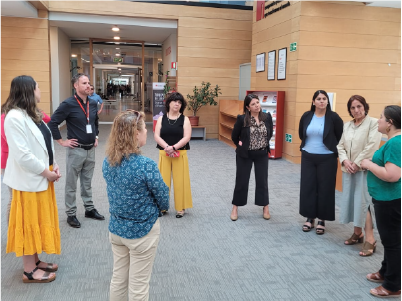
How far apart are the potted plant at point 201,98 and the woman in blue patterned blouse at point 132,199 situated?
8.41 meters

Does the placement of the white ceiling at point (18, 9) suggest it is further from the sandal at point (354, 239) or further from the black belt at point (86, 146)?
the sandal at point (354, 239)

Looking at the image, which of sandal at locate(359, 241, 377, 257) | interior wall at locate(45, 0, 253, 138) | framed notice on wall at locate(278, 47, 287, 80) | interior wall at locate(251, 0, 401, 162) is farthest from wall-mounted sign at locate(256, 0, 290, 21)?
sandal at locate(359, 241, 377, 257)

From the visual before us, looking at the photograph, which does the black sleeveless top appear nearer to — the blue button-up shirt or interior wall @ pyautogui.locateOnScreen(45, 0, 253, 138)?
the blue button-up shirt

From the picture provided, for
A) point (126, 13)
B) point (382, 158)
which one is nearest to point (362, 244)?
point (382, 158)

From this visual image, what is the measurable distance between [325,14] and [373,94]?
1926 mm

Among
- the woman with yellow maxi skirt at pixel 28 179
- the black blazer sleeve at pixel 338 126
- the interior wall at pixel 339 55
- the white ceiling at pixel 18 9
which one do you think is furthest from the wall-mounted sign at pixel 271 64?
the woman with yellow maxi skirt at pixel 28 179

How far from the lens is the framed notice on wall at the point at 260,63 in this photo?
8797 mm

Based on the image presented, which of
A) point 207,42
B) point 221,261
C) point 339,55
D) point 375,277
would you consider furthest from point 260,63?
point 375,277

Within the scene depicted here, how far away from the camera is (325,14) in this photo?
7.31 m

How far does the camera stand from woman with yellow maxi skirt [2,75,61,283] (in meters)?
2.61

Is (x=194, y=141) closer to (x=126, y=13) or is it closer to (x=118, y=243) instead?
(x=126, y=13)

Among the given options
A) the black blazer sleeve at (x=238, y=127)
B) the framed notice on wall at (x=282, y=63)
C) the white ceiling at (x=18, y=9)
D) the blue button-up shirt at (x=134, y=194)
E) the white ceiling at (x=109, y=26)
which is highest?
the white ceiling at (x=109, y=26)

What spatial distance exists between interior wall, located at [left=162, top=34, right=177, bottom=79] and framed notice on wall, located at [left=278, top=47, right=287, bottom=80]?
17.0ft

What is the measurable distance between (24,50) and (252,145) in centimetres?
829
